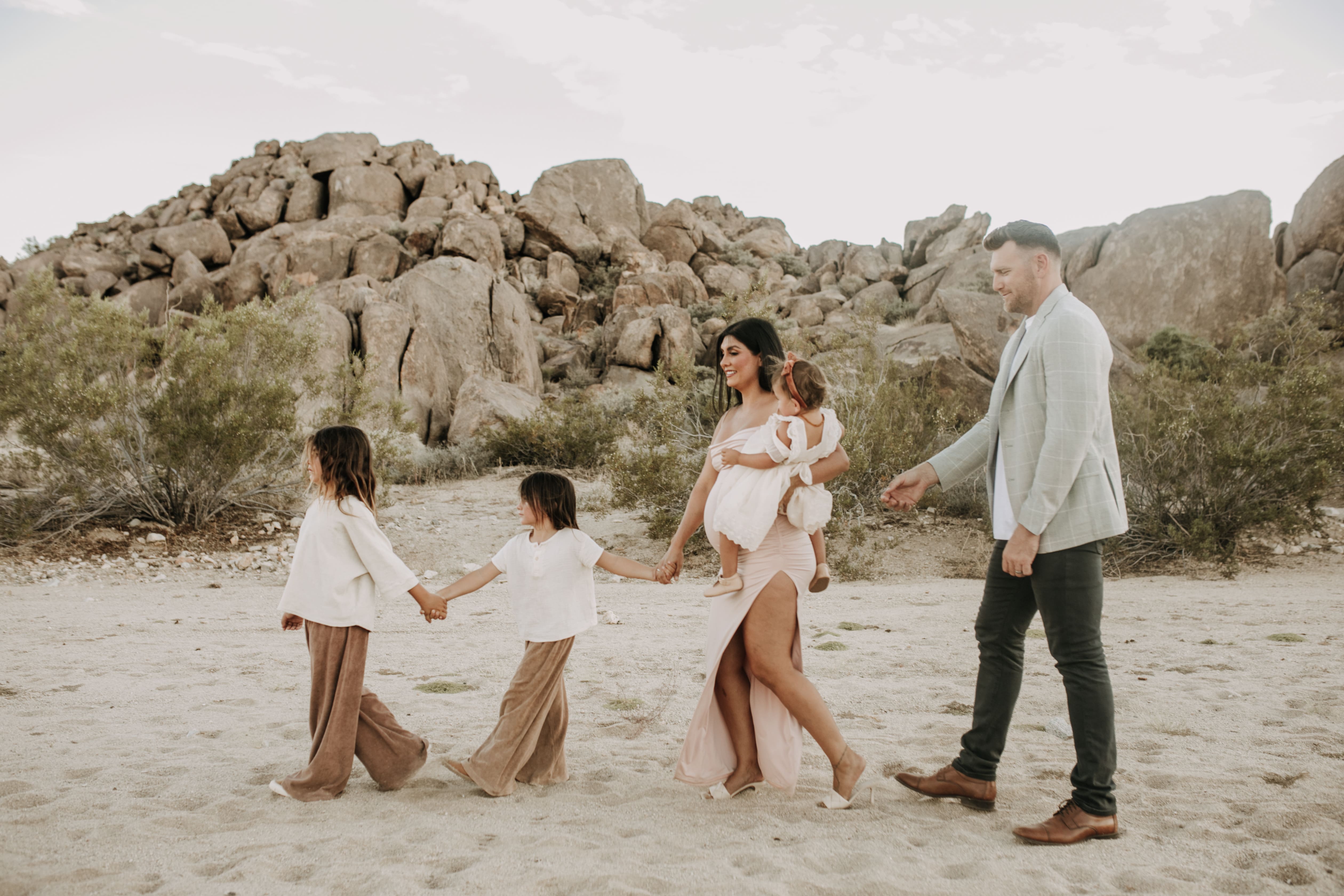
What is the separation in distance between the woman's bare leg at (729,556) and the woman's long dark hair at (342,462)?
129cm

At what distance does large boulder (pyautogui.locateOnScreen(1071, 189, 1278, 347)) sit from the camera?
2031 centimetres

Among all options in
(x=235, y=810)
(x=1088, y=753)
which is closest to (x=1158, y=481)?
(x=1088, y=753)

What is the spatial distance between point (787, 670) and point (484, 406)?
15320 millimetres

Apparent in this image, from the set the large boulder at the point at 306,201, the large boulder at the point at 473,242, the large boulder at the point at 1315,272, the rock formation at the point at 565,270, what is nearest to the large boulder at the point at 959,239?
the rock formation at the point at 565,270

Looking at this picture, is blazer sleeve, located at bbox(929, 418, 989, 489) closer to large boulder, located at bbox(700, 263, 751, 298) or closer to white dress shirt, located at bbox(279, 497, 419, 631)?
white dress shirt, located at bbox(279, 497, 419, 631)

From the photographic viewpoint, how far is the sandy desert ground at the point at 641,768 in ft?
8.00

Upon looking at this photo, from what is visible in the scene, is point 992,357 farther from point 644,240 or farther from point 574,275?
point 644,240

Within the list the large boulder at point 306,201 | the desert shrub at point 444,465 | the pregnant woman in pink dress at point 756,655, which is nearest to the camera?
the pregnant woman in pink dress at point 756,655

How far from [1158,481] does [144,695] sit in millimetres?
9268

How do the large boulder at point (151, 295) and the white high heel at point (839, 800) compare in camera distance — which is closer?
the white high heel at point (839, 800)

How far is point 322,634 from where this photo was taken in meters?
3.07

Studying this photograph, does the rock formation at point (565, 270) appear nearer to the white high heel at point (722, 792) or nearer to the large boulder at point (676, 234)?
the large boulder at point (676, 234)

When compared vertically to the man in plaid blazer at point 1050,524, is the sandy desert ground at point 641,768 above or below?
below

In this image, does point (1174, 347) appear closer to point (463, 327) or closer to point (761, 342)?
point (463, 327)
